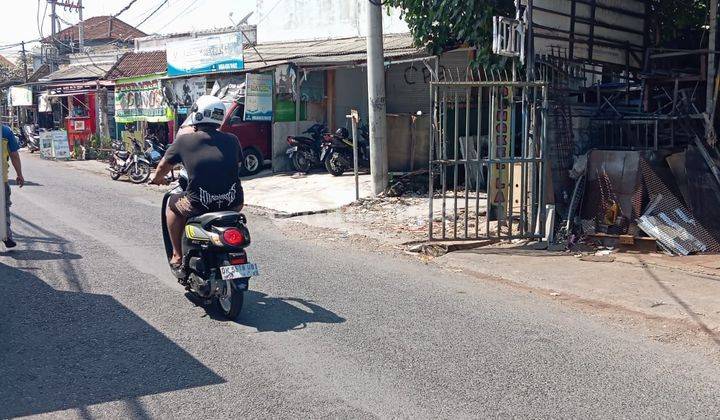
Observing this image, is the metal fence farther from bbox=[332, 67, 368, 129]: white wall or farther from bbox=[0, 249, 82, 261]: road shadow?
bbox=[332, 67, 368, 129]: white wall

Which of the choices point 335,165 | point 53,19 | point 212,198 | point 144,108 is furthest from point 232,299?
point 53,19

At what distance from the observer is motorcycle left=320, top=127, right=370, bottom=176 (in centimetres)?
1798

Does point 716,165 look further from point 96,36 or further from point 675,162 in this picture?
point 96,36

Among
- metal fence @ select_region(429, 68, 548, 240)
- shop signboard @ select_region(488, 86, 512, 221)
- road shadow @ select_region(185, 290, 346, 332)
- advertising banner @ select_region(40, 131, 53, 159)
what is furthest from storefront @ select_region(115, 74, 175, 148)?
road shadow @ select_region(185, 290, 346, 332)

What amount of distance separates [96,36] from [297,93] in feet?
139

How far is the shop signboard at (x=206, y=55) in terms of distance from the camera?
2000 cm

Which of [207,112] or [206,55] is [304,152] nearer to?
[206,55]

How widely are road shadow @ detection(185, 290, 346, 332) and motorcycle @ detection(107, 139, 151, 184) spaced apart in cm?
1272

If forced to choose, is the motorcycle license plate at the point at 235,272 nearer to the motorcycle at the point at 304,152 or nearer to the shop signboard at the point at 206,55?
the motorcycle at the point at 304,152

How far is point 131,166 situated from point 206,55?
3.78 meters

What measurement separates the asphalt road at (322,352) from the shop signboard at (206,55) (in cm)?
1197

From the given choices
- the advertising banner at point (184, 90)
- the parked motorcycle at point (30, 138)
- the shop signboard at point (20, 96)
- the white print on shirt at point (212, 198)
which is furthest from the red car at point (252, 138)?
the shop signboard at point (20, 96)

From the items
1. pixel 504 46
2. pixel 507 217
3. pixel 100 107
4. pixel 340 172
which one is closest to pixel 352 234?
pixel 507 217

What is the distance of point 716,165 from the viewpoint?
10273mm
